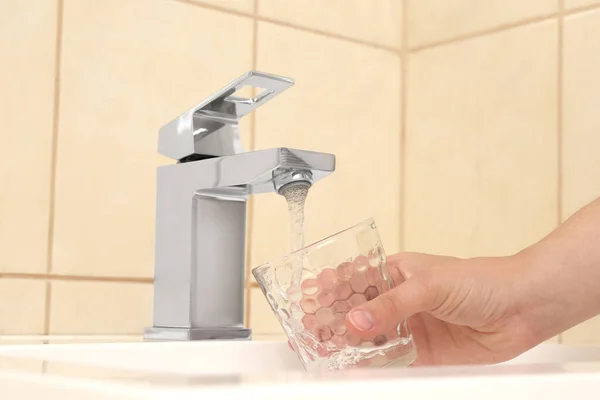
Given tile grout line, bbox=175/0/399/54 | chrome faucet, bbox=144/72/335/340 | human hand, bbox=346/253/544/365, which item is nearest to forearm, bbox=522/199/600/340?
human hand, bbox=346/253/544/365

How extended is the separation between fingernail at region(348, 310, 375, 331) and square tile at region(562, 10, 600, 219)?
19.7 inches

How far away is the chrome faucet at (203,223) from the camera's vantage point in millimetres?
745

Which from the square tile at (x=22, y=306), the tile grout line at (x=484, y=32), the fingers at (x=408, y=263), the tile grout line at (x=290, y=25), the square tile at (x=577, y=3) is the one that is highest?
the square tile at (x=577, y=3)

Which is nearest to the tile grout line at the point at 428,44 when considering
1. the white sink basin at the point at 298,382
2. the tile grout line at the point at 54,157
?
the tile grout line at the point at 54,157

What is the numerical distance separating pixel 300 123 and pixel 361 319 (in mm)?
531

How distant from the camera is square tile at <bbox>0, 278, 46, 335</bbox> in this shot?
795mm

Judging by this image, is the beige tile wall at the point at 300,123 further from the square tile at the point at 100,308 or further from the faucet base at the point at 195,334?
the faucet base at the point at 195,334

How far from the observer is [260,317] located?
979mm

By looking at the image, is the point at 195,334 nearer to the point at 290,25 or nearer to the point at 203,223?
the point at 203,223

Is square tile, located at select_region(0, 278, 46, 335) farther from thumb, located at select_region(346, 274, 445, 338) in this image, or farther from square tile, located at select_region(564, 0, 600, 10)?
square tile, located at select_region(564, 0, 600, 10)

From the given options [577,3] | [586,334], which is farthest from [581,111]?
[586,334]

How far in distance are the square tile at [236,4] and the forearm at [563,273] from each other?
1.62ft

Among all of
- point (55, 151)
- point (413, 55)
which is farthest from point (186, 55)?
point (413, 55)

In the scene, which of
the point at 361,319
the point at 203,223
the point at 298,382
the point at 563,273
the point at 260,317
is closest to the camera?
the point at 298,382
